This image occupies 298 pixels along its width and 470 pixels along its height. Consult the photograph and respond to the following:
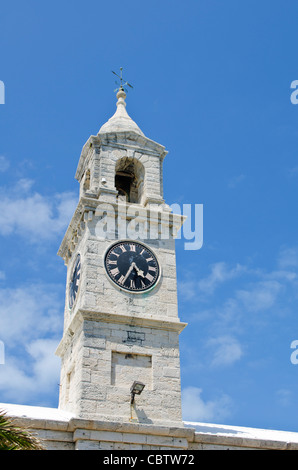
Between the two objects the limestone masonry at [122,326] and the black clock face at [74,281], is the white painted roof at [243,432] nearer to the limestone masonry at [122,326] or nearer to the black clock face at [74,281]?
the limestone masonry at [122,326]

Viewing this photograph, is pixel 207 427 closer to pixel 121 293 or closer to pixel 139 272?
pixel 121 293

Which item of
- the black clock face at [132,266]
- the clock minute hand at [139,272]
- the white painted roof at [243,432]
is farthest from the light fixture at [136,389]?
the clock minute hand at [139,272]

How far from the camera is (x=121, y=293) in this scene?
23.6 metres

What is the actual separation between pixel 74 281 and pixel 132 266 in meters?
2.63

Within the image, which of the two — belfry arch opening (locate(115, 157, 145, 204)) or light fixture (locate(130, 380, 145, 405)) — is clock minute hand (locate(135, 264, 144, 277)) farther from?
light fixture (locate(130, 380, 145, 405))

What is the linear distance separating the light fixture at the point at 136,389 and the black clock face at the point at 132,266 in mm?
3846

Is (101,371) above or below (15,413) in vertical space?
above

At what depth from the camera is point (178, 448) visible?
68.1 ft

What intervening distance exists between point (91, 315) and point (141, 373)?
104 inches

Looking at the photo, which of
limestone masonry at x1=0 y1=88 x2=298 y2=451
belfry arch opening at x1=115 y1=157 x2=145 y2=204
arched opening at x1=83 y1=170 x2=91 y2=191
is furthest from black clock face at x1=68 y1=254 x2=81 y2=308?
arched opening at x1=83 y1=170 x2=91 y2=191

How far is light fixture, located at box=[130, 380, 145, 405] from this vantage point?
21.0 meters

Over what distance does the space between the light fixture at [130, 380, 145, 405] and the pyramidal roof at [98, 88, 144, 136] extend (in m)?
11.1
